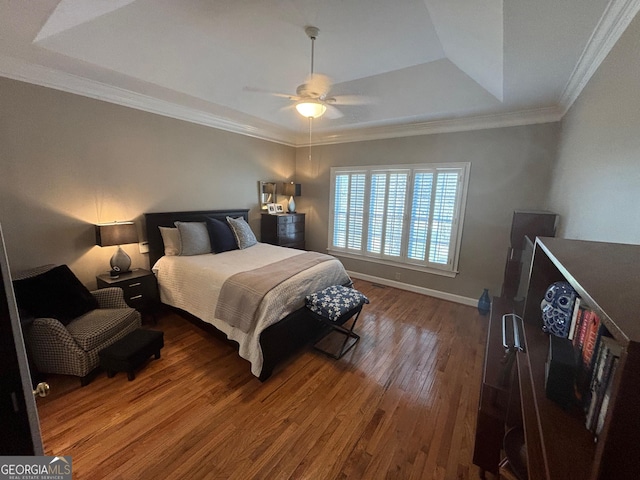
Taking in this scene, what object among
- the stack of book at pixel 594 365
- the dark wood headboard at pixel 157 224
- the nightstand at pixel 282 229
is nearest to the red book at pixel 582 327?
the stack of book at pixel 594 365

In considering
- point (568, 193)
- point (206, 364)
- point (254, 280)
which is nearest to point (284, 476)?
point (206, 364)

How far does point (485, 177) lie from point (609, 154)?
1.98m

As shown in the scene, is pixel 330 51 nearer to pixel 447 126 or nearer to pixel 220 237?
pixel 447 126

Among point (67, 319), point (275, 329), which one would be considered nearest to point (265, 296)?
point (275, 329)

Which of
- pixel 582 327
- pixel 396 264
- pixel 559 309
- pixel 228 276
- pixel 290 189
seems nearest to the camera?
pixel 582 327

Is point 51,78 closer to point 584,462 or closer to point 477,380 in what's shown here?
point 584,462

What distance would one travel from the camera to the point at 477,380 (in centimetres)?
221

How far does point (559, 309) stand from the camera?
0.99 meters

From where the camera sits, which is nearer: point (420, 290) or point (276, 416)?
point (276, 416)

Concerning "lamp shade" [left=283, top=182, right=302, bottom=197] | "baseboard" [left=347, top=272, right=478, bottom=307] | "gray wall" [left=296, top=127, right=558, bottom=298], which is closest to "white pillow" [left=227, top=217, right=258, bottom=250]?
"lamp shade" [left=283, top=182, right=302, bottom=197]

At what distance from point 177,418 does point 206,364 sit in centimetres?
56

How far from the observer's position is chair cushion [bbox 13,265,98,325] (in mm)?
2062

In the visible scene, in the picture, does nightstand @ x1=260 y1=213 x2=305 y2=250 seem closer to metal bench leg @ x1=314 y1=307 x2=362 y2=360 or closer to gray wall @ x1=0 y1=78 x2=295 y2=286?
gray wall @ x1=0 y1=78 x2=295 y2=286

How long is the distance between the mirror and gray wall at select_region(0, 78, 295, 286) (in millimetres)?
951
